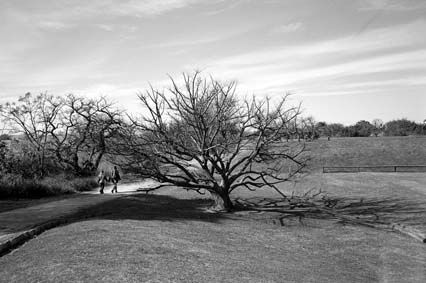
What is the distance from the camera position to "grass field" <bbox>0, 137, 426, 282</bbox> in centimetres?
816

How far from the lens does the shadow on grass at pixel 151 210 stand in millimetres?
15297

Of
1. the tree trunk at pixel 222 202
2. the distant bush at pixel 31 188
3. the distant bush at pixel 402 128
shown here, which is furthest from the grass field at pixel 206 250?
the distant bush at pixel 402 128

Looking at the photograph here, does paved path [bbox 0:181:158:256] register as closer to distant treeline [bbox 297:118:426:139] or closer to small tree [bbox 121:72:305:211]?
small tree [bbox 121:72:305:211]

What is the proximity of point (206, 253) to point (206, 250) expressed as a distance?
0.34m

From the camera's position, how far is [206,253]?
34.2 feet

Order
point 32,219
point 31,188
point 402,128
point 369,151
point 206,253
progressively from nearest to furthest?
point 206,253
point 32,219
point 31,188
point 369,151
point 402,128

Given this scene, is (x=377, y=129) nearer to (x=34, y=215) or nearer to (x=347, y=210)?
(x=347, y=210)

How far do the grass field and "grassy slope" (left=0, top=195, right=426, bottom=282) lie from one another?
23 millimetres

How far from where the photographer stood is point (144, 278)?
302 inches

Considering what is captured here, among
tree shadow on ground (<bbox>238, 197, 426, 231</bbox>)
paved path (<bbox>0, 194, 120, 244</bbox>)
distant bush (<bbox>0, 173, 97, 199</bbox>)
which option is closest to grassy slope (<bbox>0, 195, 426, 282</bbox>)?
paved path (<bbox>0, 194, 120, 244</bbox>)

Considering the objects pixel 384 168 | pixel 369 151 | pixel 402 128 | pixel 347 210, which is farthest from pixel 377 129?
pixel 347 210

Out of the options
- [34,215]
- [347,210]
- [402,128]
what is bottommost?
[347,210]

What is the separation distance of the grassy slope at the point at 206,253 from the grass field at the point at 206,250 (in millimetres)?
23

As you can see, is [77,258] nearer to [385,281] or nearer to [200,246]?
[200,246]
